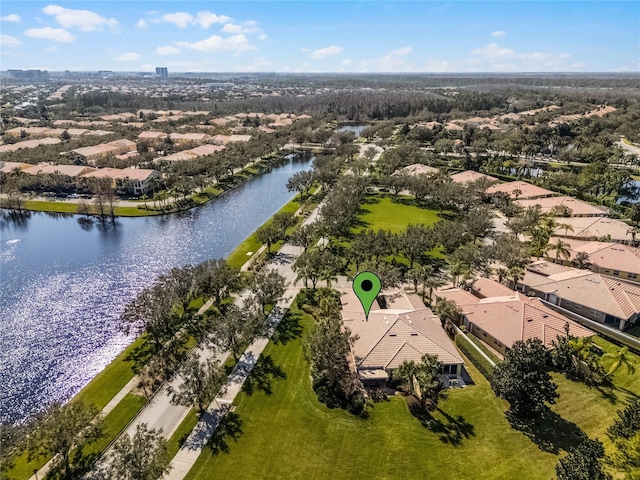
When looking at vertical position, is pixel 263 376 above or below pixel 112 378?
above

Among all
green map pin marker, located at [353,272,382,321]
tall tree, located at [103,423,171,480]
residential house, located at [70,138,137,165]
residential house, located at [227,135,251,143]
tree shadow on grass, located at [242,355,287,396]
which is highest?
residential house, located at [227,135,251,143]

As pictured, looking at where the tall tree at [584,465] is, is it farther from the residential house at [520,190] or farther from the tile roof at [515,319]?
the residential house at [520,190]

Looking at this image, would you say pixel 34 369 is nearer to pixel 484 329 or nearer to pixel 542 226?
pixel 484 329

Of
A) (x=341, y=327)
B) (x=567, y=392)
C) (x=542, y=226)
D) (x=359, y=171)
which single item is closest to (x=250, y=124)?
(x=359, y=171)

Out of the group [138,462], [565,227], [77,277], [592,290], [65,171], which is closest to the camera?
[138,462]

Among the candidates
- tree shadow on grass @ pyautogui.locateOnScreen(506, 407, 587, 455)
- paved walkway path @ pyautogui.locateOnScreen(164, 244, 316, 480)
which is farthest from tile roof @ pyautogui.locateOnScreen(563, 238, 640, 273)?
paved walkway path @ pyautogui.locateOnScreen(164, 244, 316, 480)

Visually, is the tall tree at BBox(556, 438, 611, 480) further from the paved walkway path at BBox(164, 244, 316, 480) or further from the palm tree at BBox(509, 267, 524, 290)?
the palm tree at BBox(509, 267, 524, 290)

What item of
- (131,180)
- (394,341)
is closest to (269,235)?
(394,341)

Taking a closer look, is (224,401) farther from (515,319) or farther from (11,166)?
(11,166)
